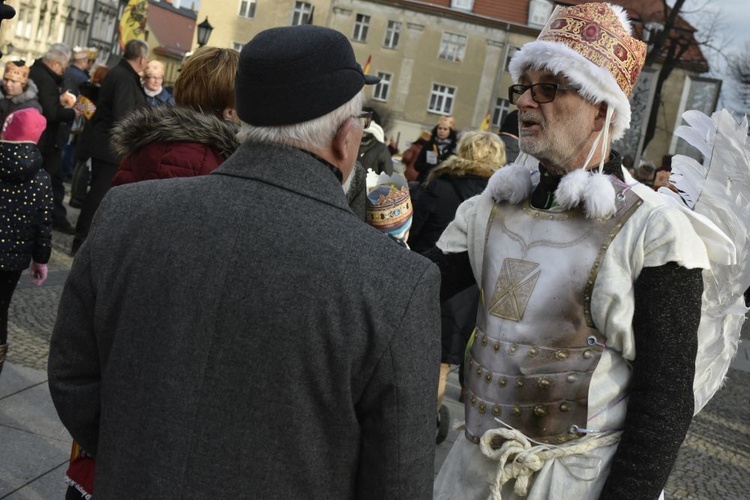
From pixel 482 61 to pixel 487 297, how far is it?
46.9 metres

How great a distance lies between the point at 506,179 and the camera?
244 cm

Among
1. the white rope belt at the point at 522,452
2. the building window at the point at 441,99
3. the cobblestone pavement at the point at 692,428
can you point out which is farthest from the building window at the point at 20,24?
the white rope belt at the point at 522,452

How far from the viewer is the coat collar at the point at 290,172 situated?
1.74 metres

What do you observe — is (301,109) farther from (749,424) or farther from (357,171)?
(749,424)

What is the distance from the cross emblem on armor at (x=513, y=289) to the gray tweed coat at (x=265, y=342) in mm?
525

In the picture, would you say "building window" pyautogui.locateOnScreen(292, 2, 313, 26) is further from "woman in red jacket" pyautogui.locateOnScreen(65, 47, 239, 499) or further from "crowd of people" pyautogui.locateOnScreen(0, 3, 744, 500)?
"crowd of people" pyautogui.locateOnScreen(0, 3, 744, 500)

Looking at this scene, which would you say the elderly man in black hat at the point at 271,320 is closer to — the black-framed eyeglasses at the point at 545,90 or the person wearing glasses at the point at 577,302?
the person wearing glasses at the point at 577,302

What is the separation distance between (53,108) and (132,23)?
5100 millimetres

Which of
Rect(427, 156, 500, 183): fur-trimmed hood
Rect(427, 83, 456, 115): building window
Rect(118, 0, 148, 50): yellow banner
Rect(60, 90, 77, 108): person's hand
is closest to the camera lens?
Rect(427, 156, 500, 183): fur-trimmed hood

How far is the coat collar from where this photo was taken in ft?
5.71

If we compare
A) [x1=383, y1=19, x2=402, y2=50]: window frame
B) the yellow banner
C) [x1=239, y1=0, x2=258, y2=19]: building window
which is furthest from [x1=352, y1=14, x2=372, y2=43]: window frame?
the yellow banner

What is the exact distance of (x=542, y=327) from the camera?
7.22 ft

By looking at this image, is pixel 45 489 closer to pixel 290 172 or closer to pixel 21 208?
pixel 21 208

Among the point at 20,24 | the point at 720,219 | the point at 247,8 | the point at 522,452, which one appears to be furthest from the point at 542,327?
the point at 247,8
